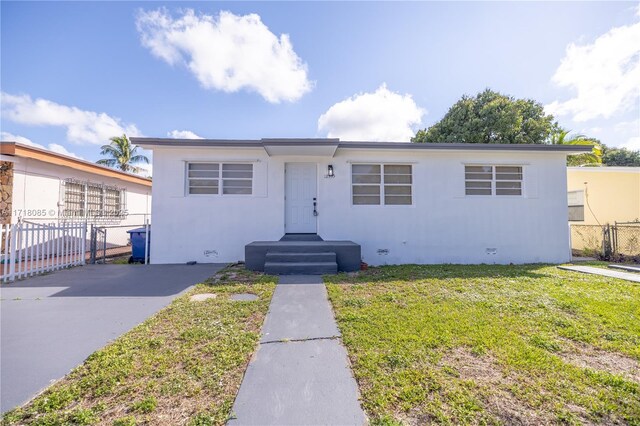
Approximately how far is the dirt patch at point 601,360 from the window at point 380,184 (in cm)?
548

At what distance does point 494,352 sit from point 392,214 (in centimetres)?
538

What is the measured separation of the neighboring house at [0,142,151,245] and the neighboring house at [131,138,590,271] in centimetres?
401

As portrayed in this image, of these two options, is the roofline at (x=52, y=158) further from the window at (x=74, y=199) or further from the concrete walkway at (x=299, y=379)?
the concrete walkway at (x=299, y=379)

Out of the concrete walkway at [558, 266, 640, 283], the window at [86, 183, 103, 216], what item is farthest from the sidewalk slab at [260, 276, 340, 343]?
the window at [86, 183, 103, 216]

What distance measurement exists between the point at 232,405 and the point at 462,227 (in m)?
7.93

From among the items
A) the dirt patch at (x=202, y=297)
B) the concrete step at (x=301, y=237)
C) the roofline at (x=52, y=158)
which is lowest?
the dirt patch at (x=202, y=297)

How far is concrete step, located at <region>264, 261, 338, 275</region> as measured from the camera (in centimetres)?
615

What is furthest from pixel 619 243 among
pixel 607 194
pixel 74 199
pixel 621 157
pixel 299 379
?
pixel 621 157

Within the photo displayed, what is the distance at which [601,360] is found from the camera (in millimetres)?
2518

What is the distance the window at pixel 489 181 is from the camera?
806 centimetres

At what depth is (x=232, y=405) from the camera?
6.12 feet

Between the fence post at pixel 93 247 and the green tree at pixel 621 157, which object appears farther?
the green tree at pixel 621 157

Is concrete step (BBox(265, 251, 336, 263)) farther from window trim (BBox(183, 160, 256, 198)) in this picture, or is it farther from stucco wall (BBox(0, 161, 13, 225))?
stucco wall (BBox(0, 161, 13, 225))

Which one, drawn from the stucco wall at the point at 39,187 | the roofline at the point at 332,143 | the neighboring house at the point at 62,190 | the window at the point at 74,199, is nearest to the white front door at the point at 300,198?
the roofline at the point at 332,143
